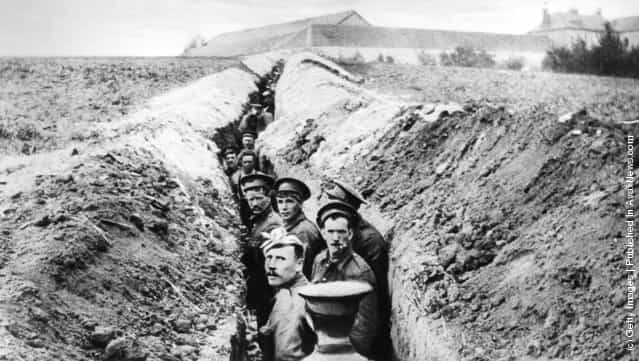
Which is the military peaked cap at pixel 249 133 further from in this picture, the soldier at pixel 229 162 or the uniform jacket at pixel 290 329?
the uniform jacket at pixel 290 329

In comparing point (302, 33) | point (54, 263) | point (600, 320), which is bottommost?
point (600, 320)

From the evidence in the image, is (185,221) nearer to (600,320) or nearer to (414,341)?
(414,341)

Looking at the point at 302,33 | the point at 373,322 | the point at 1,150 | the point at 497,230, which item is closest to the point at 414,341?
the point at 373,322

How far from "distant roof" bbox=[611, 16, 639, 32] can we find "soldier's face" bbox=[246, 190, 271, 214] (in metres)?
17.5

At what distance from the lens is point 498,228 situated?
166 inches

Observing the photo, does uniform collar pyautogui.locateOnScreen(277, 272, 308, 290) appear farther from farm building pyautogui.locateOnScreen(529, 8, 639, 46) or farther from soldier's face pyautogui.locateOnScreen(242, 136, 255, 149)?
farm building pyautogui.locateOnScreen(529, 8, 639, 46)

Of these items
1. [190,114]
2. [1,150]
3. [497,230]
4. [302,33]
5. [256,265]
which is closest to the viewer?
[497,230]

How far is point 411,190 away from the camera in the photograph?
5.59 m

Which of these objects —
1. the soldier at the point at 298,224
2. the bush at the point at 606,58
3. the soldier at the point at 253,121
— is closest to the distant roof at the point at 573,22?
the bush at the point at 606,58

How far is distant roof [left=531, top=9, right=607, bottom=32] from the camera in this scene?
→ 24.8 m

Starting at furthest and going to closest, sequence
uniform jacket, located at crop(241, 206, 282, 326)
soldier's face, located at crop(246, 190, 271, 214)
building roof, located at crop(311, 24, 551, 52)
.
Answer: building roof, located at crop(311, 24, 551, 52) < soldier's face, located at crop(246, 190, 271, 214) < uniform jacket, located at crop(241, 206, 282, 326)

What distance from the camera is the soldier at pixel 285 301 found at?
392 cm

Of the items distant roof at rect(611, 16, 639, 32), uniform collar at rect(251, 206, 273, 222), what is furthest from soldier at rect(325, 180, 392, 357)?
distant roof at rect(611, 16, 639, 32)

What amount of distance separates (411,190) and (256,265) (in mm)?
1617
